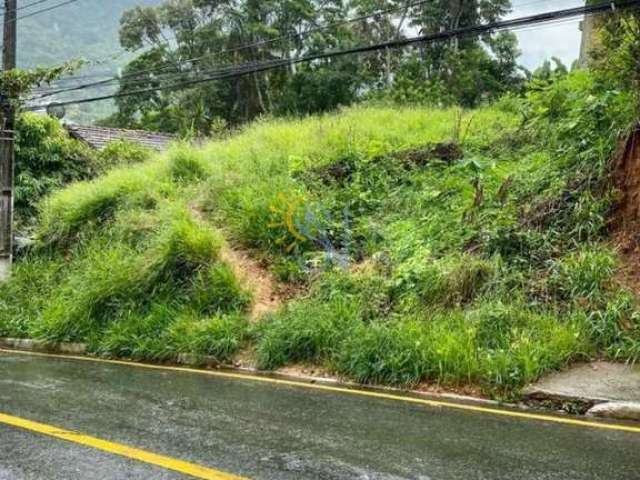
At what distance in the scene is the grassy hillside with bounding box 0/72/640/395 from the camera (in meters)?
8.45

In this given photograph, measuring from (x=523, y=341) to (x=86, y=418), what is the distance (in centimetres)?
488

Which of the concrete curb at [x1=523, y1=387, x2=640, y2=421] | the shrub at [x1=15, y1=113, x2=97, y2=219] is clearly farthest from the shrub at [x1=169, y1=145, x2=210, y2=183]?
the concrete curb at [x1=523, y1=387, x2=640, y2=421]

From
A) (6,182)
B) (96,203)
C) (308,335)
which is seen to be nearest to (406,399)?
(308,335)

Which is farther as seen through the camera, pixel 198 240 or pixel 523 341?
pixel 198 240

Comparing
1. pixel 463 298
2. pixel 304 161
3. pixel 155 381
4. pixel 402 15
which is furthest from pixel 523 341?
pixel 402 15

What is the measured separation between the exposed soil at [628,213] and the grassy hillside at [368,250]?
0.18 meters

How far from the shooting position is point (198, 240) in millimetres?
12031

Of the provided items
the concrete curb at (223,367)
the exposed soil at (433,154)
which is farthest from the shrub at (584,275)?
the exposed soil at (433,154)

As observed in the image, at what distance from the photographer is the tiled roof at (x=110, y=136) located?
2598 cm

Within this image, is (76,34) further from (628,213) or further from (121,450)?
(121,450)

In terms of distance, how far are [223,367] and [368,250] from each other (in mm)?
3234

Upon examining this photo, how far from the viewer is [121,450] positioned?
5062 mm

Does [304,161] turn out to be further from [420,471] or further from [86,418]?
[420,471]

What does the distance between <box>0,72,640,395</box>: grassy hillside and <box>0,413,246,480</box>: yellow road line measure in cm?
381
